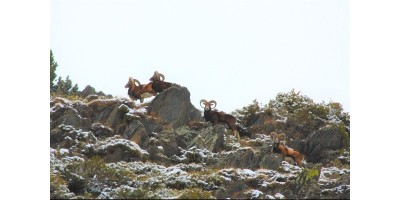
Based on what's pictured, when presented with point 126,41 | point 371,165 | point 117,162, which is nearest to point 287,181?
point 371,165

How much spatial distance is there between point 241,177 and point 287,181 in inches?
26.2

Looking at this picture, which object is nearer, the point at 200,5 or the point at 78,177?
the point at 78,177

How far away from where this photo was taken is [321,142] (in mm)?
12883

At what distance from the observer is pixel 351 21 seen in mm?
12898

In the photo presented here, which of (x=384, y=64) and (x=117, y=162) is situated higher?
(x=384, y=64)

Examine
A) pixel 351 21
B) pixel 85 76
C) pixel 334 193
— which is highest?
pixel 351 21

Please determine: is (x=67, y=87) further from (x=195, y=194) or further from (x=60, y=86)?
(x=195, y=194)

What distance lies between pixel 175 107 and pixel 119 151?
1304 mm

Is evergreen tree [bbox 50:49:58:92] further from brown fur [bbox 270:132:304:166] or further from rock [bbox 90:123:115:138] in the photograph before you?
brown fur [bbox 270:132:304:166]

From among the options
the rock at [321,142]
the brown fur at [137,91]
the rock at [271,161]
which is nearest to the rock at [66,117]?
the brown fur at [137,91]

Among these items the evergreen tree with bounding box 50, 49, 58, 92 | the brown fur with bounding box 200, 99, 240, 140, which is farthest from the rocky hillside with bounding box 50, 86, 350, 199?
the evergreen tree with bounding box 50, 49, 58, 92

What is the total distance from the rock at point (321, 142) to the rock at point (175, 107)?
1810mm

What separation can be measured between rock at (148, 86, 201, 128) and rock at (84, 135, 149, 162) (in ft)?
2.83

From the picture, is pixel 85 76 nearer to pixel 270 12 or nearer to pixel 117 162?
pixel 117 162
